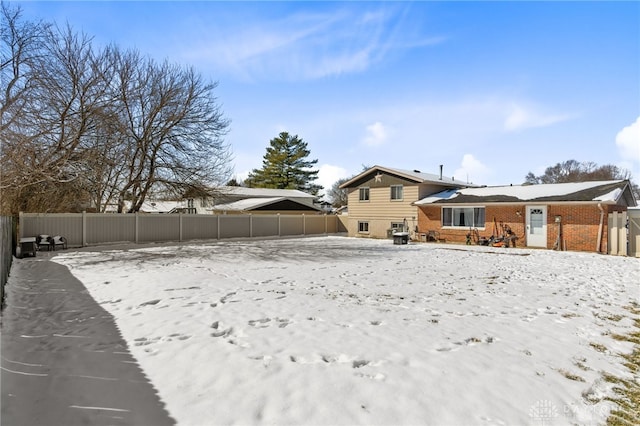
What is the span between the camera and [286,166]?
5103 cm

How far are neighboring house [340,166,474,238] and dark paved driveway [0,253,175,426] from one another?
19.5 m

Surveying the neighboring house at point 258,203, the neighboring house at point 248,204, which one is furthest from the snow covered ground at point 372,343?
the neighboring house at point 258,203

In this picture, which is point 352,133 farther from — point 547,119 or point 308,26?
point 308,26

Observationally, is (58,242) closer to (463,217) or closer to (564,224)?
(463,217)

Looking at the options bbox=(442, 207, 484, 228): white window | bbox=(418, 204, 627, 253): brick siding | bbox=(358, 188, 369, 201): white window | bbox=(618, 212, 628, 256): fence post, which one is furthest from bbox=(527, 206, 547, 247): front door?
bbox=(358, 188, 369, 201): white window

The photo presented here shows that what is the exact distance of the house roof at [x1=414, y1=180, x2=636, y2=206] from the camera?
16.5 meters

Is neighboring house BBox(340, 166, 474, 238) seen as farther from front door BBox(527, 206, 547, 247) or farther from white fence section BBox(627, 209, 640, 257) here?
white fence section BBox(627, 209, 640, 257)

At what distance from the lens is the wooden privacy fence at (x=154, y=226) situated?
624 inches

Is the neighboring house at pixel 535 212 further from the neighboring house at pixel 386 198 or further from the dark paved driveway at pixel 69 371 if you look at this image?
the dark paved driveway at pixel 69 371

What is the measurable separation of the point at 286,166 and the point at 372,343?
1871 inches

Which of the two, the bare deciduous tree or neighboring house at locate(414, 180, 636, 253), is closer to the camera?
the bare deciduous tree

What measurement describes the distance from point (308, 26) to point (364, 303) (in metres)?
8.80

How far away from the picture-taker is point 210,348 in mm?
4316

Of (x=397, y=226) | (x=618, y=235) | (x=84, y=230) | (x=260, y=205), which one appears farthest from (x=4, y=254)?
(x=260, y=205)
